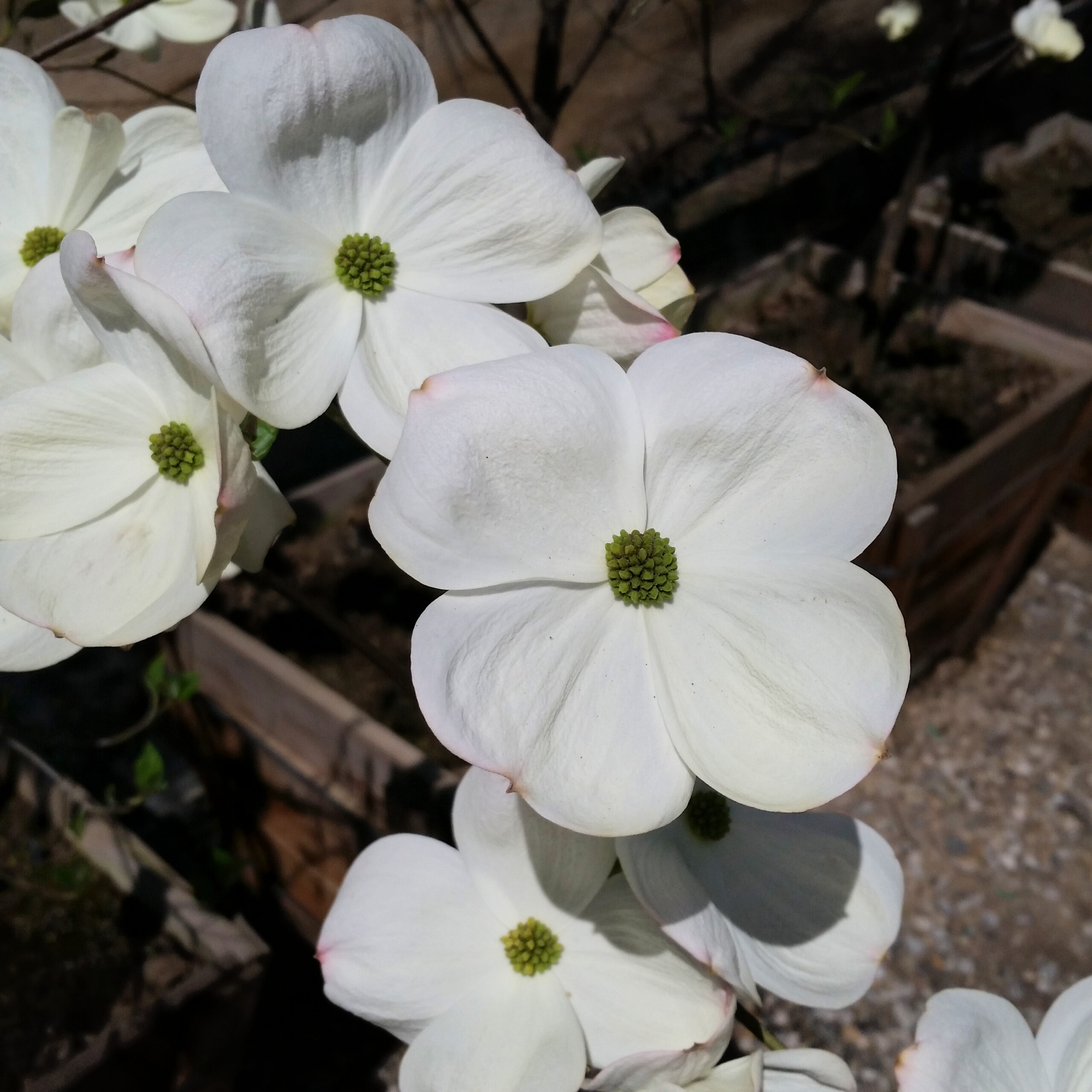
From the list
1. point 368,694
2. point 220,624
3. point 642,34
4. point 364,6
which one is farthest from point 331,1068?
point 642,34

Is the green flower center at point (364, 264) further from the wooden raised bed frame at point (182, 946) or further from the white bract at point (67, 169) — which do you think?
the wooden raised bed frame at point (182, 946)

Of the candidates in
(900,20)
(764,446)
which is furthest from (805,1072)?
(900,20)

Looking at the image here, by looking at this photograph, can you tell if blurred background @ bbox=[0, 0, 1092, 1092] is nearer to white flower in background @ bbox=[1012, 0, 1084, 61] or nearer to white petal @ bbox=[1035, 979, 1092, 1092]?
white flower in background @ bbox=[1012, 0, 1084, 61]

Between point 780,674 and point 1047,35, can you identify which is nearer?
point 780,674

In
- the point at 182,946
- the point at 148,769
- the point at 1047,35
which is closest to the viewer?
the point at 148,769

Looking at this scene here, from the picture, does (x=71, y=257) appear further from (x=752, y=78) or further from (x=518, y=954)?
(x=752, y=78)

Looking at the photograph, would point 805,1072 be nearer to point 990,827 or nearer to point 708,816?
point 708,816

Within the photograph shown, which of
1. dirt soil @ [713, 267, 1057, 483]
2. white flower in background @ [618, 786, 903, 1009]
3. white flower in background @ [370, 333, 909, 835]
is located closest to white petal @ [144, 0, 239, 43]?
white flower in background @ [370, 333, 909, 835]
